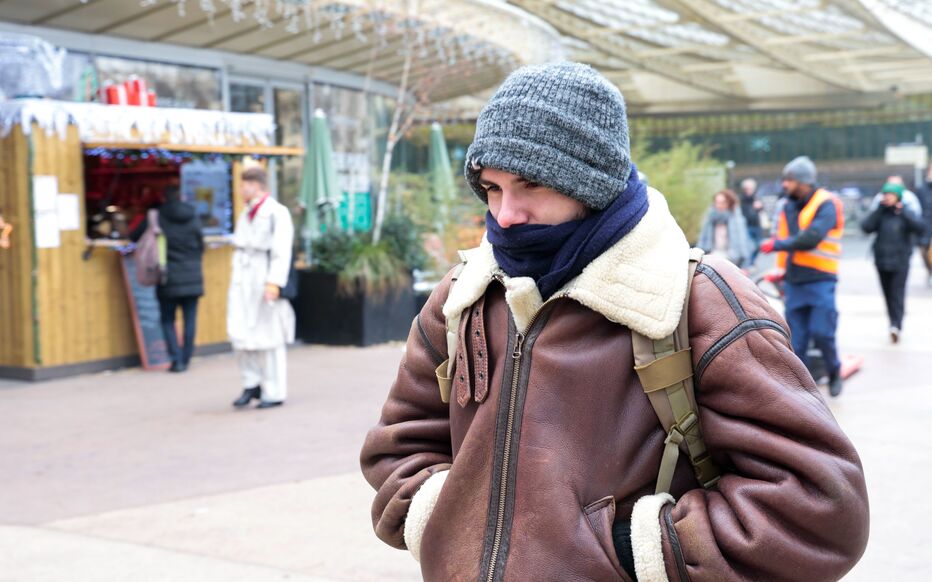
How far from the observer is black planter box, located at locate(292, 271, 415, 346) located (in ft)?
42.2

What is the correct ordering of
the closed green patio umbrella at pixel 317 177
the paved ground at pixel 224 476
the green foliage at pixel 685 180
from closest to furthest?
1. the paved ground at pixel 224 476
2. the closed green patio umbrella at pixel 317 177
3. the green foliage at pixel 685 180

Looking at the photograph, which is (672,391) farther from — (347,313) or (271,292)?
(347,313)

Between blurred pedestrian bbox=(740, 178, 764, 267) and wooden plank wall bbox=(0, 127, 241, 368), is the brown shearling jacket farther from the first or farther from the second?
blurred pedestrian bbox=(740, 178, 764, 267)

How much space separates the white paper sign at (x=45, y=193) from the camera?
10.5 metres

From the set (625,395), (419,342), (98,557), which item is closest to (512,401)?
(625,395)

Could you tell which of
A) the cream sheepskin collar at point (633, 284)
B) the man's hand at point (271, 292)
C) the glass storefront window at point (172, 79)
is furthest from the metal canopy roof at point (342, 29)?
the cream sheepskin collar at point (633, 284)

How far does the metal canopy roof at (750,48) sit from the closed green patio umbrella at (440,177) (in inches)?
496

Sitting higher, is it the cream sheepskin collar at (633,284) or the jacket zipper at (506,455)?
the cream sheepskin collar at (633,284)

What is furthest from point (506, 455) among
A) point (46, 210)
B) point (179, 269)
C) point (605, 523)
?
point (46, 210)

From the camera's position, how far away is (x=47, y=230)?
34.7 ft

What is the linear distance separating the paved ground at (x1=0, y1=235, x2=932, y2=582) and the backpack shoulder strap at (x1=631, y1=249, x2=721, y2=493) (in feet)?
10.0

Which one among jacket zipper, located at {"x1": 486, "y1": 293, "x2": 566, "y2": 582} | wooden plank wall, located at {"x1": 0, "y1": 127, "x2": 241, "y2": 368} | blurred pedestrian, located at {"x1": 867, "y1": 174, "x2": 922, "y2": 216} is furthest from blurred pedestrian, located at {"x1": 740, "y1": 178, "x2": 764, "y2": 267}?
jacket zipper, located at {"x1": 486, "y1": 293, "x2": 566, "y2": 582}

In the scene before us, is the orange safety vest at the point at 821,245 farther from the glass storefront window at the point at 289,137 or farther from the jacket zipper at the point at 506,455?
the glass storefront window at the point at 289,137

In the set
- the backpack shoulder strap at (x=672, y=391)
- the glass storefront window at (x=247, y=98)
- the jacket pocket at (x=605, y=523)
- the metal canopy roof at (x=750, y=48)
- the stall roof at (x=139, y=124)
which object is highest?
the metal canopy roof at (x=750, y=48)
